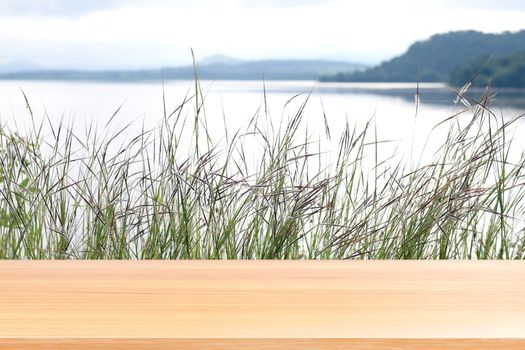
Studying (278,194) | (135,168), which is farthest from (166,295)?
(135,168)

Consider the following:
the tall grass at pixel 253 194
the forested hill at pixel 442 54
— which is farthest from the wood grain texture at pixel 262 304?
the forested hill at pixel 442 54

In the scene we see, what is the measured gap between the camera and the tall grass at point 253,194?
6.99 ft

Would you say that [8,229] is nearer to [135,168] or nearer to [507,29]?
[135,168]

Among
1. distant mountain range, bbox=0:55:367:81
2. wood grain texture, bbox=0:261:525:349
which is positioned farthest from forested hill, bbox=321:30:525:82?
wood grain texture, bbox=0:261:525:349

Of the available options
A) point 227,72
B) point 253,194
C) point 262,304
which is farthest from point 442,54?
point 262,304

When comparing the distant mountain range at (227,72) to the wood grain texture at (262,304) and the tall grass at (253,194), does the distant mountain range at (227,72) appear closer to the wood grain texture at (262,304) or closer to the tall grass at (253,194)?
the tall grass at (253,194)

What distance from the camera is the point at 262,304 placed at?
1009 millimetres

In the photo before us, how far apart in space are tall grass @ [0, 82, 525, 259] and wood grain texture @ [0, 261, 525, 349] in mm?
868

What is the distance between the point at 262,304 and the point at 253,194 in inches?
44.3

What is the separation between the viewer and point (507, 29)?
450cm

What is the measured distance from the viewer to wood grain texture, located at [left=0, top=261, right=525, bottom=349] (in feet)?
2.89

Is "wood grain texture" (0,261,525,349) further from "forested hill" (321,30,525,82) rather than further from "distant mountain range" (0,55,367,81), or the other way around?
"forested hill" (321,30,525,82)

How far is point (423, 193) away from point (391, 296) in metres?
1.18

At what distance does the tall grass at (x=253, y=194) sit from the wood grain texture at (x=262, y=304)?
0.87 meters
